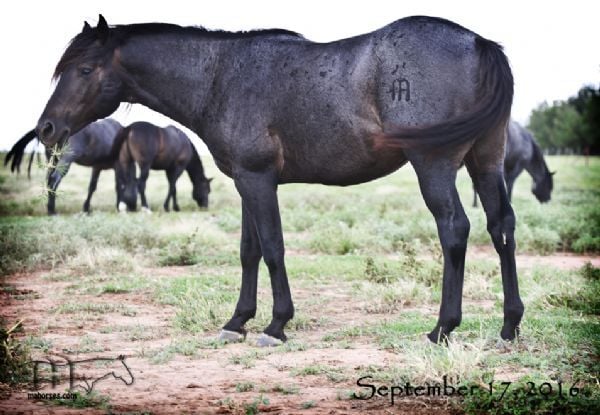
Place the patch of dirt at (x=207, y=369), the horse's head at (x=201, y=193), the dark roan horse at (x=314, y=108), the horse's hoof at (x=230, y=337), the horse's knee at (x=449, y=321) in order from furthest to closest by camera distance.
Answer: the horse's head at (x=201, y=193) < the horse's hoof at (x=230, y=337) < the horse's knee at (x=449, y=321) < the dark roan horse at (x=314, y=108) < the patch of dirt at (x=207, y=369)

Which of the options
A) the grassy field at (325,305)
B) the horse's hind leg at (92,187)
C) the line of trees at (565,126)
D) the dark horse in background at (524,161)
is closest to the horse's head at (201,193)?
the horse's hind leg at (92,187)

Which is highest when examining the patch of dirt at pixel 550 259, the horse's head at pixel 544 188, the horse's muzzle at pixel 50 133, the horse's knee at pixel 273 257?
the horse's muzzle at pixel 50 133

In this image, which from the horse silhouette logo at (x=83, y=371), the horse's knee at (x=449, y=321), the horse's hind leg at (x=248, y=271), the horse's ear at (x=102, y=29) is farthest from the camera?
the horse's hind leg at (x=248, y=271)

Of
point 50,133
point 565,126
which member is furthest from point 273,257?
point 565,126

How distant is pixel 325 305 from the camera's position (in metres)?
8.03

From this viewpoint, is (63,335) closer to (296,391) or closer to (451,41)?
(296,391)

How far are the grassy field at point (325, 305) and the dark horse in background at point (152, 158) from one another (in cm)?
483

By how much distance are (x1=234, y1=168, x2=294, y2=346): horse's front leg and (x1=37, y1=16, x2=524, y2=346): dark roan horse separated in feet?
0.04

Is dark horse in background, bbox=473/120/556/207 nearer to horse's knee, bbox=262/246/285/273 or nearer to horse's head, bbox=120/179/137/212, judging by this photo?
horse's head, bbox=120/179/137/212

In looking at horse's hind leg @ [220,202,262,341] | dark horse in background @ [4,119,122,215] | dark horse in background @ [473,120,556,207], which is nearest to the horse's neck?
horse's hind leg @ [220,202,262,341]

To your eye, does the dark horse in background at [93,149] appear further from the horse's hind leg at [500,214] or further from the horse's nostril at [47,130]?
the horse's hind leg at [500,214]

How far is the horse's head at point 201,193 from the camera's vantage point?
22.0 metres

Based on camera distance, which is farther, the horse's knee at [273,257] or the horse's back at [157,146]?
the horse's back at [157,146]

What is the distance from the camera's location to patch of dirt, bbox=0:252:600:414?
433 centimetres
